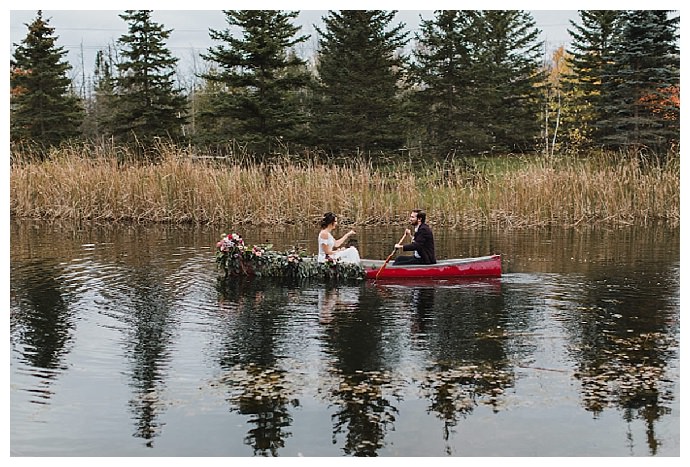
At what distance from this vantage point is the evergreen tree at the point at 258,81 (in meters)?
33.0

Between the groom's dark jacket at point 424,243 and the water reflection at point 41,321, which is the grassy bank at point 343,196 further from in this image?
the groom's dark jacket at point 424,243

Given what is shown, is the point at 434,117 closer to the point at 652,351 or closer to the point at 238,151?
the point at 238,151

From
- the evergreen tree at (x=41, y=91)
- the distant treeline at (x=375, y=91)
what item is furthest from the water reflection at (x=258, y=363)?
the evergreen tree at (x=41, y=91)

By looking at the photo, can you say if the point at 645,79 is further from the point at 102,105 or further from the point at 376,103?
the point at 102,105

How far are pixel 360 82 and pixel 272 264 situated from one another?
22790 mm

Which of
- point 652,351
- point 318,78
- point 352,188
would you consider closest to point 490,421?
point 652,351

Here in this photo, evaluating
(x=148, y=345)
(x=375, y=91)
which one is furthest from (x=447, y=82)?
(x=148, y=345)

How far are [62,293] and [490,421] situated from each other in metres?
7.87

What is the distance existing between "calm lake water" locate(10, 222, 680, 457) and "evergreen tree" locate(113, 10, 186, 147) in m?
21.8

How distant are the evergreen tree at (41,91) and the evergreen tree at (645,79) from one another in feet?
73.2

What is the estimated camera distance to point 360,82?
35.4 metres

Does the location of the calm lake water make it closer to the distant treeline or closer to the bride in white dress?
the bride in white dress

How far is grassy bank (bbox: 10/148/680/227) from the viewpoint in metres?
22.3

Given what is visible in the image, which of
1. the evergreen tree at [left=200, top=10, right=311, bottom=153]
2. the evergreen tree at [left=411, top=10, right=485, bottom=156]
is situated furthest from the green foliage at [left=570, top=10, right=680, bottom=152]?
the evergreen tree at [left=200, top=10, right=311, bottom=153]
